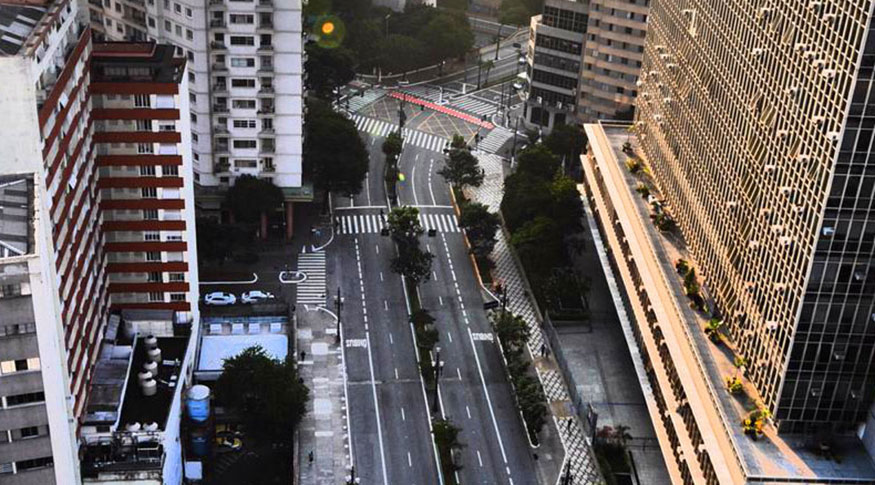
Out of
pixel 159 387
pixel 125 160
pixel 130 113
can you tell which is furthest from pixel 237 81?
pixel 159 387

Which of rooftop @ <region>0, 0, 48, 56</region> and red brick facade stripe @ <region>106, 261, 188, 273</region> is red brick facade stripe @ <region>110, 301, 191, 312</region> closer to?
red brick facade stripe @ <region>106, 261, 188, 273</region>

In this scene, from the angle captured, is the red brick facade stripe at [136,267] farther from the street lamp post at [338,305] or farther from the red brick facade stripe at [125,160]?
the street lamp post at [338,305]

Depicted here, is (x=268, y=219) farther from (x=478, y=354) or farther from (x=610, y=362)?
(x=610, y=362)

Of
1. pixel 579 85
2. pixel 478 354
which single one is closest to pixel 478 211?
pixel 478 354

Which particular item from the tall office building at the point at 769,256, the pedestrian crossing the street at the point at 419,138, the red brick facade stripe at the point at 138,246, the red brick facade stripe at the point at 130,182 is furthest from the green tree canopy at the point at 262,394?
the pedestrian crossing the street at the point at 419,138

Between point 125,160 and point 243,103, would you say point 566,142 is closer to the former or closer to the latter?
point 243,103
